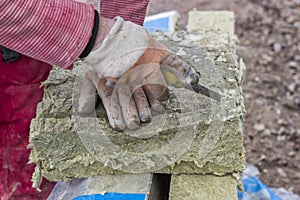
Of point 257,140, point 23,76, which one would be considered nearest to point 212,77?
point 23,76

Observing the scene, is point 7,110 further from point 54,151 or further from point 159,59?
point 159,59

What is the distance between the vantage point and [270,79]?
12.9 ft

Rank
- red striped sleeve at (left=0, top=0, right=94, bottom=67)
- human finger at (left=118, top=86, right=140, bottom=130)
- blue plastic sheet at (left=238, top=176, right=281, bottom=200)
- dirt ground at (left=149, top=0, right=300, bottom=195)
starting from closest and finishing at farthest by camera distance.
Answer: red striped sleeve at (left=0, top=0, right=94, bottom=67), human finger at (left=118, top=86, right=140, bottom=130), blue plastic sheet at (left=238, top=176, right=281, bottom=200), dirt ground at (left=149, top=0, right=300, bottom=195)

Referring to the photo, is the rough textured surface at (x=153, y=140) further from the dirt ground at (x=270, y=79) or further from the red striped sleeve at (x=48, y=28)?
the dirt ground at (x=270, y=79)

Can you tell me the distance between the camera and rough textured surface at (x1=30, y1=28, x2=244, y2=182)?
5.26ft

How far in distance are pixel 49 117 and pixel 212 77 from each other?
63 centimetres

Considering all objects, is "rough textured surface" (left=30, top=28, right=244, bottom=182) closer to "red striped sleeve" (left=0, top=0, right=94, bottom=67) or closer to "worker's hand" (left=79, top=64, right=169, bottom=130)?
"worker's hand" (left=79, top=64, right=169, bottom=130)

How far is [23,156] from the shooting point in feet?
7.36

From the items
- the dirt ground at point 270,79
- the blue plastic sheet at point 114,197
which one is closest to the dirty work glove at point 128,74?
the blue plastic sheet at point 114,197

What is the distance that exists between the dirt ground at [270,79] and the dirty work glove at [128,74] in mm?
1842

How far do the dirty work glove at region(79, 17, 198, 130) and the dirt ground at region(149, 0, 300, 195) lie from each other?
1.84 m

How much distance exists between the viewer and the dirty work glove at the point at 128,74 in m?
1.49

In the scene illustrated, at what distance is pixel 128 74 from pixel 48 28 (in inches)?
11.8

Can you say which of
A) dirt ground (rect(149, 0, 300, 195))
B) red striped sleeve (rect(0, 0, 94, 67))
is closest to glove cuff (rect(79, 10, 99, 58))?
red striped sleeve (rect(0, 0, 94, 67))
